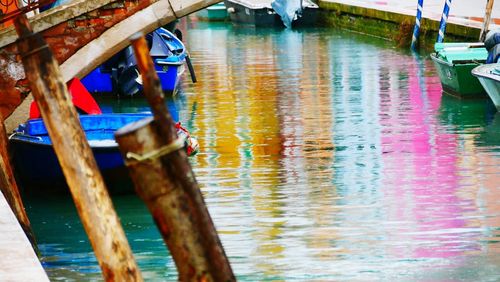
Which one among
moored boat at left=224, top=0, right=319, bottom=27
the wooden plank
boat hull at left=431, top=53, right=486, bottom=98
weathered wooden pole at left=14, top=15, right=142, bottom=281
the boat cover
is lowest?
moored boat at left=224, top=0, right=319, bottom=27

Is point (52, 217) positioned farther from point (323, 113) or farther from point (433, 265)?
point (323, 113)

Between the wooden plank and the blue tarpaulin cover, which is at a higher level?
the wooden plank

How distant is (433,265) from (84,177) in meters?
2.80

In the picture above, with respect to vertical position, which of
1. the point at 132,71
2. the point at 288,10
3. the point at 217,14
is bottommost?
the point at 217,14

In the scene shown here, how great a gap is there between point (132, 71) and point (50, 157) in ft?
15.7

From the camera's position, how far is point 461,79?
10.5 meters

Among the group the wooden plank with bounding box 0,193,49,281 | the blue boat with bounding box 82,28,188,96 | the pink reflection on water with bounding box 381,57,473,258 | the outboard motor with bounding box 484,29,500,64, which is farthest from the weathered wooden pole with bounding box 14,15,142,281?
the blue boat with bounding box 82,28,188,96

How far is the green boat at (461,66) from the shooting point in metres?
10.3

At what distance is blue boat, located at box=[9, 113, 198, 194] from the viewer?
6.70 m

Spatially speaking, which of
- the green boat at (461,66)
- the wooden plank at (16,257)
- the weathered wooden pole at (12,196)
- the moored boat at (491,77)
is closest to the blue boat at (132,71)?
the green boat at (461,66)

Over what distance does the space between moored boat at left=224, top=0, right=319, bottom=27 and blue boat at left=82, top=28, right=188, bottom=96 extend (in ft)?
29.4

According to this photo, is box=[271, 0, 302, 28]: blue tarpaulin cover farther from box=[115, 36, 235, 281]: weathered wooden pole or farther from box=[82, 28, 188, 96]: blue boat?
box=[115, 36, 235, 281]: weathered wooden pole

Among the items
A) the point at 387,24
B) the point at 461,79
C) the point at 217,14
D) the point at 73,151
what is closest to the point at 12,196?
the point at 73,151

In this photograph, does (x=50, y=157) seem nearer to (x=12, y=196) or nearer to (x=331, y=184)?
(x=12, y=196)
